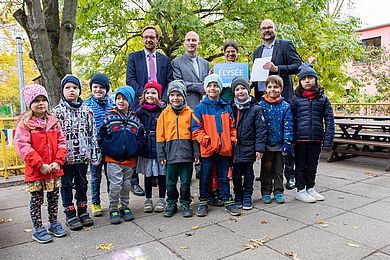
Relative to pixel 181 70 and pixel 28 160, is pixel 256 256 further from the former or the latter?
pixel 181 70

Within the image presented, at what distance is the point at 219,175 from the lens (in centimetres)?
411

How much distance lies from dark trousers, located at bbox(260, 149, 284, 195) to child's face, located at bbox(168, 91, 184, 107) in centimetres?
142

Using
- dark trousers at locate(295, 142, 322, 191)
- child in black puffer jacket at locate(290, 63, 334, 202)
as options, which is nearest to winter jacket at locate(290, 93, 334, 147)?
child in black puffer jacket at locate(290, 63, 334, 202)

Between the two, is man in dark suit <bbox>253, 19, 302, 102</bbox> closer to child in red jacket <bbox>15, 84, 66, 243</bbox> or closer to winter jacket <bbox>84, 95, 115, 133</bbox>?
winter jacket <bbox>84, 95, 115, 133</bbox>

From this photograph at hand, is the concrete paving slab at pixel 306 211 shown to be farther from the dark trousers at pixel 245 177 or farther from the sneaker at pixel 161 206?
the sneaker at pixel 161 206

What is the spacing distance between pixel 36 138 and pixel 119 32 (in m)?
7.50

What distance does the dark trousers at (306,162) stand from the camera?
4355 mm

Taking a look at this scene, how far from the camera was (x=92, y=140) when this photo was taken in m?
3.69

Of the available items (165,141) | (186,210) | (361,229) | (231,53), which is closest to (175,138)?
(165,141)

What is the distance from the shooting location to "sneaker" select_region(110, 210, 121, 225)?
3.76 m

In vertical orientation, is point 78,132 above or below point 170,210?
above

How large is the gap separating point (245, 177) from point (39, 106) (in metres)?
2.52

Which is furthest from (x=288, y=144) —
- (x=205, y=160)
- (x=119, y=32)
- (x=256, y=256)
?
(x=119, y=32)

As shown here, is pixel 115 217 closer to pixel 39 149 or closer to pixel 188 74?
pixel 39 149
